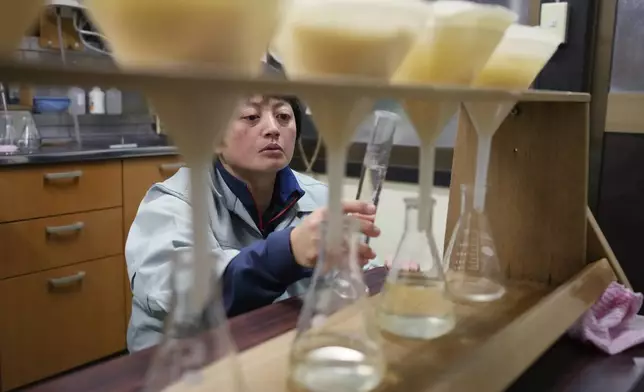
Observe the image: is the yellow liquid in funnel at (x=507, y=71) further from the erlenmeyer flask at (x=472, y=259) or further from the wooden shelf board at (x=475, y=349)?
the wooden shelf board at (x=475, y=349)

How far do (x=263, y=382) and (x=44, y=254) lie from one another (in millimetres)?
1792

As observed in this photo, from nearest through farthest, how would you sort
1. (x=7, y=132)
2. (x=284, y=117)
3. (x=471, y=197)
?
(x=471, y=197) → (x=284, y=117) → (x=7, y=132)

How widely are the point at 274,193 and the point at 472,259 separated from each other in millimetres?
554

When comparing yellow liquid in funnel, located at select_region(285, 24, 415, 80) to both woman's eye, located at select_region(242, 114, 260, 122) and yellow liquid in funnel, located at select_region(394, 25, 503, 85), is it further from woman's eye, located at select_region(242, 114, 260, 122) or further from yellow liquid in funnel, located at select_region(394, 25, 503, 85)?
woman's eye, located at select_region(242, 114, 260, 122)

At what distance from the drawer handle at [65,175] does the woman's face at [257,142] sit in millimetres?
1083

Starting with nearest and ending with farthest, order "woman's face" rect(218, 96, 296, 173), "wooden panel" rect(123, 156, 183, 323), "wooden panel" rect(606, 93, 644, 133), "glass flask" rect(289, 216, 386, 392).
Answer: "glass flask" rect(289, 216, 386, 392) < "woman's face" rect(218, 96, 296, 173) < "wooden panel" rect(606, 93, 644, 133) < "wooden panel" rect(123, 156, 183, 323)

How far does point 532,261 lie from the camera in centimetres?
100

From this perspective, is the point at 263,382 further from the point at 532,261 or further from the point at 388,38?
the point at 532,261

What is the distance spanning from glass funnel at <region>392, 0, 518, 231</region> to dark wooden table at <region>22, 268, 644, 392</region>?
1.05 ft

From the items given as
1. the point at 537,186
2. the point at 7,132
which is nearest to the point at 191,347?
the point at 537,186

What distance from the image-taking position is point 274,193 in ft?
4.45

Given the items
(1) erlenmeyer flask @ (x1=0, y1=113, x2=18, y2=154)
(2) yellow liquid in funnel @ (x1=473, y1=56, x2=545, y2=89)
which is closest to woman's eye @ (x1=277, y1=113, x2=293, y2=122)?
(2) yellow liquid in funnel @ (x1=473, y1=56, x2=545, y2=89)

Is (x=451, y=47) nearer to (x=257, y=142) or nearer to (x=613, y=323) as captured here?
(x=613, y=323)

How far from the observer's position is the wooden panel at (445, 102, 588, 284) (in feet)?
3.11
